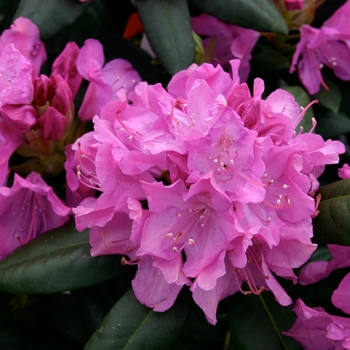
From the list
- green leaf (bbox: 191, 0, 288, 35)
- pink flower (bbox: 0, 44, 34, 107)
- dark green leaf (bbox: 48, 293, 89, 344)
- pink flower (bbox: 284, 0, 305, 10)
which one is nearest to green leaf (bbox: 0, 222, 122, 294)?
pink flower (bbox: 0, 44, 34, 107)

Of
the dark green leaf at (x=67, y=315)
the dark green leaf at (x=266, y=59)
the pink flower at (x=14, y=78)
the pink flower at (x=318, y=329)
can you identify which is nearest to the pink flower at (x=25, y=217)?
the pink flower at (x=14, y=78)

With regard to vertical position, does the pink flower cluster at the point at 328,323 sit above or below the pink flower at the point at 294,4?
below

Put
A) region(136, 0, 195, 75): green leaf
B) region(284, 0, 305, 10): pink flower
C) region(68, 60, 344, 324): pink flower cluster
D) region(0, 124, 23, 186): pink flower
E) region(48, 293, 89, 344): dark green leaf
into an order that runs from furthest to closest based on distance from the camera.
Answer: region(48, 293, 89, 344): dark green leaf
region(284, 0, 305, 10): pink flower
region(136, 0, 195, 75): green leaf
region(0, 124, 23, 186): pink flower
region(68, 60, 344, 324): pink flower cluster

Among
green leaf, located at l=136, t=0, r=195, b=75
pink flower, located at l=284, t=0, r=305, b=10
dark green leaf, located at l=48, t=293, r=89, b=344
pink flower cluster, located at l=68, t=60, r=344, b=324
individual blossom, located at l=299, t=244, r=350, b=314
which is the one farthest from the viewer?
dark green leaf, located at l=48, t=293, r=89, b=344

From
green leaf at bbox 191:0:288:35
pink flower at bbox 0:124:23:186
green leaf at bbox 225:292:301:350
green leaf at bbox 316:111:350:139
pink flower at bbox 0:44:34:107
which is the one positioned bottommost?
green leaf at bbox 225:292:301:350

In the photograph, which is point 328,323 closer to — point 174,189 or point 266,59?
point 174,189

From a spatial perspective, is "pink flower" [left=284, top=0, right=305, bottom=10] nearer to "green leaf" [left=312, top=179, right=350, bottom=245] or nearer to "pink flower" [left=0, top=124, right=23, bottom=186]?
"green leaf" [left=312, top=179, right=350, bottom=245]

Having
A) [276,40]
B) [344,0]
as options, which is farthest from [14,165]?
[344,0]

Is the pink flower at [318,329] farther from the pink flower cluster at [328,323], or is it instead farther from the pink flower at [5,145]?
the pink flower at [5,145]
